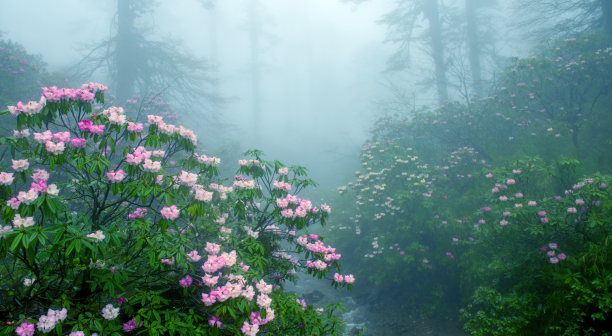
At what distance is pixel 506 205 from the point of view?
17.5 feet

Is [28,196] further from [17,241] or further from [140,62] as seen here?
[140,62]

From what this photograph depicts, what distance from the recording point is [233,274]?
233 cm

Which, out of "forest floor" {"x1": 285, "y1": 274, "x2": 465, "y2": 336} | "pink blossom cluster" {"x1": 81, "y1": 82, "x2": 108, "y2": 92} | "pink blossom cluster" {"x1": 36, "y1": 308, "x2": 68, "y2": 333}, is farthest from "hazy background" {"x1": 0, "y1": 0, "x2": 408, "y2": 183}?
"pink blossom cluster" {"x1": 36, "y1": 308, "x2": 68, "y2": 333}

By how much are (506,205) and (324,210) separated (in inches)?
159

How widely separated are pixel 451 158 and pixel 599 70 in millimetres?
4280

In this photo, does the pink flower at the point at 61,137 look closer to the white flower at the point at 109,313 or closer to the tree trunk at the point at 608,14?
the white flower at the point at 109,313

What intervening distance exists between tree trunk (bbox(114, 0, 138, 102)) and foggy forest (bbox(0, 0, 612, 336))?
0.27ft

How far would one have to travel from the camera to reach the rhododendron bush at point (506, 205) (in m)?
3.70

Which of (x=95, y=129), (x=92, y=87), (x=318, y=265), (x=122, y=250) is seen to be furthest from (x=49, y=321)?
(x=318, y=265)

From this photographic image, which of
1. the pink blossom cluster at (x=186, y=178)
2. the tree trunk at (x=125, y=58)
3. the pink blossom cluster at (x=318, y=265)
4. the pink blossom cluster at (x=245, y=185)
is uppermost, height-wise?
the tree trunk at (x=125, y=58)

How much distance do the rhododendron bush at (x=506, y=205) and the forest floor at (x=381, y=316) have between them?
371 mm

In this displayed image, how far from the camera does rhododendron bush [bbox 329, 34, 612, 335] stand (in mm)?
3699

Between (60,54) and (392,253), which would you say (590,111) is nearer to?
(392,253)

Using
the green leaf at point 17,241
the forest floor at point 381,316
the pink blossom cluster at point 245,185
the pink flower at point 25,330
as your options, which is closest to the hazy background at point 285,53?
the forest floor at point 381,316
